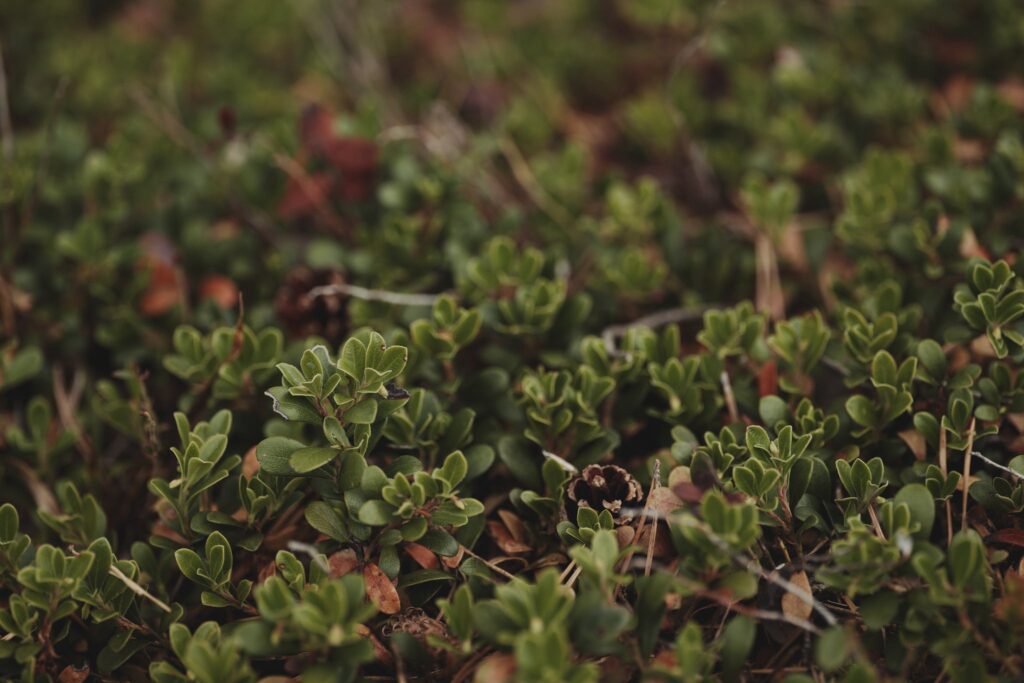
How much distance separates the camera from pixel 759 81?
2961mm

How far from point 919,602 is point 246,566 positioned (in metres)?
1.33

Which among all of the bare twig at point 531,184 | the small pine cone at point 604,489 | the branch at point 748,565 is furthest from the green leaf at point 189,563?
the bare twig at point 531,184

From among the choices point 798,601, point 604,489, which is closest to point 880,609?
point 798,601

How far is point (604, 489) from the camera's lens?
5.55ft

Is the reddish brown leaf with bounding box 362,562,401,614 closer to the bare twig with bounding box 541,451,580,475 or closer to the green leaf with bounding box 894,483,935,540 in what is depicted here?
the bare twig with bounding box 541,451,580,475

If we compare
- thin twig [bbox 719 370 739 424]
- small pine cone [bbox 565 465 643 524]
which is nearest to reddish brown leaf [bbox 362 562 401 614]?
small pine cone [bbox 565 465 643 524]

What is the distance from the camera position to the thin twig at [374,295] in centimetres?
211

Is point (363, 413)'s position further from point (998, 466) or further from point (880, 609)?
point (998, 466)

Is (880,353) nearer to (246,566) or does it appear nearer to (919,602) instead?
(919,602)

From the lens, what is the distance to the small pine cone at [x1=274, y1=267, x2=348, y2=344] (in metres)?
2.19

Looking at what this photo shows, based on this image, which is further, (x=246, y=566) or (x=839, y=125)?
(x=839, y=125)

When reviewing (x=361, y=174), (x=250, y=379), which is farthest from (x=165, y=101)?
(x=250, y=379)

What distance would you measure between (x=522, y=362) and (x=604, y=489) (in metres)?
0.49

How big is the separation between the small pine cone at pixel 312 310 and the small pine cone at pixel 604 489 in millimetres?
820
